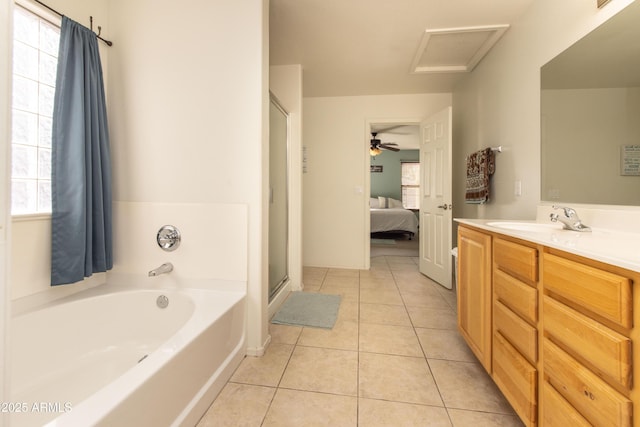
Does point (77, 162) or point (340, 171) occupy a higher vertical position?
point (340, 171)

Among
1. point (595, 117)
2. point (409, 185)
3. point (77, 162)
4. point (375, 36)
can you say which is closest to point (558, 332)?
point (595, 117)

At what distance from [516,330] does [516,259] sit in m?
0.29

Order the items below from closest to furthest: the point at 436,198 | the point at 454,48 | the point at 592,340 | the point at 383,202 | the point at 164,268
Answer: the point at 592,340
the point at 164,268
the point at 454,48
the point at 436,198
the point at 383,202

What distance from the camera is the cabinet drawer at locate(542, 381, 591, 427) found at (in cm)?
81

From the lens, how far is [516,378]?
1112mm

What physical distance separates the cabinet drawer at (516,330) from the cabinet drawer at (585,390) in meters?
0.06

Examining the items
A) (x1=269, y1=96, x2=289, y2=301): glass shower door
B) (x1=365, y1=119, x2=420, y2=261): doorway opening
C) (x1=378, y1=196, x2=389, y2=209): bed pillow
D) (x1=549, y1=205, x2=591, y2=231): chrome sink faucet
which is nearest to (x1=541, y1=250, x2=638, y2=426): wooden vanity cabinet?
(x1=549, y1=205, x2=591, y2=231): chrome sink faucet

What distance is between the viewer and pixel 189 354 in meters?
1.14

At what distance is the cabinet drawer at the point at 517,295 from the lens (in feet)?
3.36

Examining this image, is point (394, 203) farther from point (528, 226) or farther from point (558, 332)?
point (558, 332)

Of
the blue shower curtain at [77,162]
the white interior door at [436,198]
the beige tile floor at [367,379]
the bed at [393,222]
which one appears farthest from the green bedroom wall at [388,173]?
the blue shower curtain at [77,162]

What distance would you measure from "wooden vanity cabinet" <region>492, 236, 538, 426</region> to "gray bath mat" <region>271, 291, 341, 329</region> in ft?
3.73

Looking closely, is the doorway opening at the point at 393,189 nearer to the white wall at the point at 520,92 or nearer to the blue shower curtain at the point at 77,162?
the white wall at the point at 520,92

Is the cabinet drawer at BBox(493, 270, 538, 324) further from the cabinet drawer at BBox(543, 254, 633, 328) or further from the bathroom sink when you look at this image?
the bathroom sink
